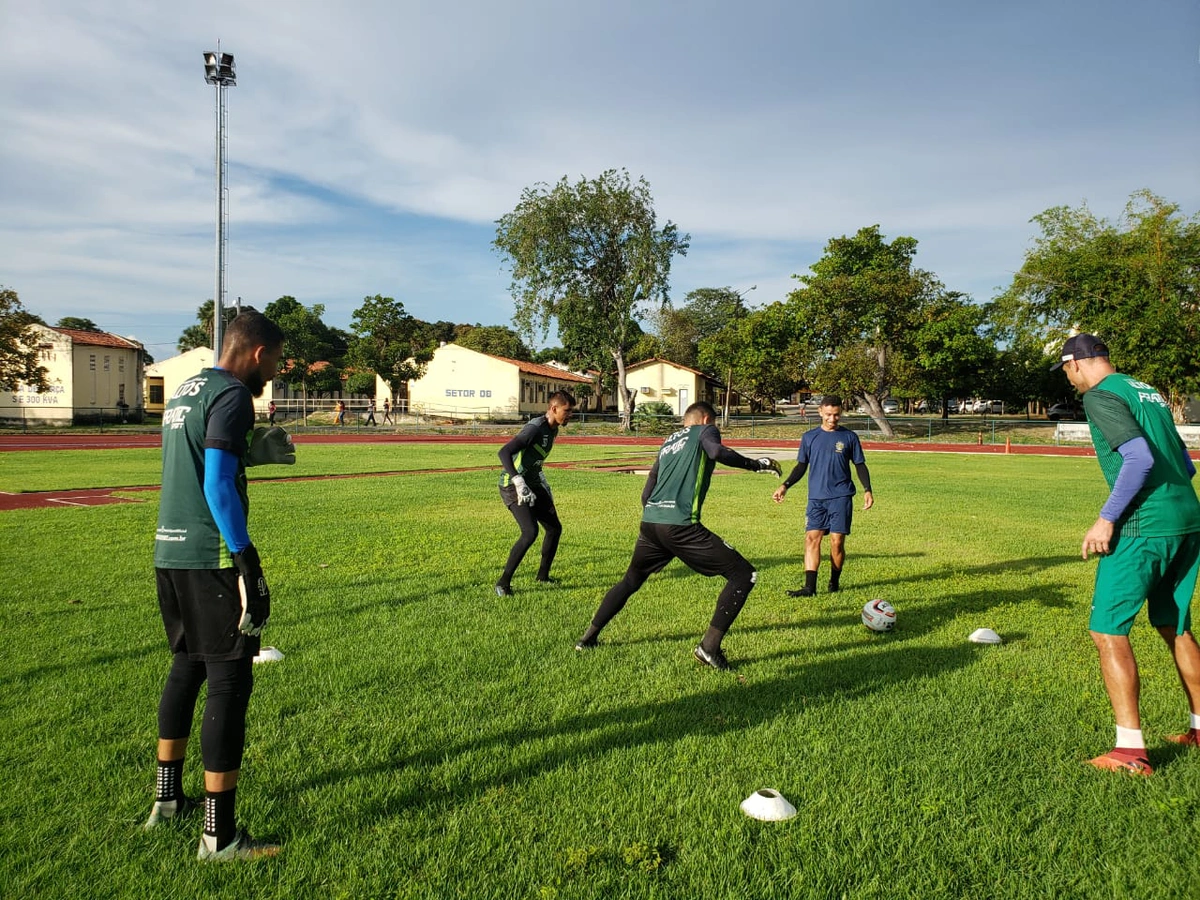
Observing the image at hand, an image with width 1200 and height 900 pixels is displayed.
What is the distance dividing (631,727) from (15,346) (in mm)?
50766

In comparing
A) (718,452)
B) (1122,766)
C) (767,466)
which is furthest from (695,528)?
(1122,766)

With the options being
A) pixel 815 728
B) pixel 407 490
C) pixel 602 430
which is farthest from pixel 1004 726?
pixel 602 430

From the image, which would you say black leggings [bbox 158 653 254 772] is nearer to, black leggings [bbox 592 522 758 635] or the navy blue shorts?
black leggings [bbox 592 522 758 635]

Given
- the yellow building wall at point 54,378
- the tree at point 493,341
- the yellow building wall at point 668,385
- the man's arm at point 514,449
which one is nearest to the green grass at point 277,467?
the man's arm at point 514,449

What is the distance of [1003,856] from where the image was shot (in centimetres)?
307

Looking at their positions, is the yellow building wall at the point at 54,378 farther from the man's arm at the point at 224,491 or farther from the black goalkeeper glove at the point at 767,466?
the man's arm at the point at 224,491

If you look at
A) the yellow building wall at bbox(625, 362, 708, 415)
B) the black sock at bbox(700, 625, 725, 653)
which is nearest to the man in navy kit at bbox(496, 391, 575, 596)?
the black sock at bbox(700, 625, 725, 653)

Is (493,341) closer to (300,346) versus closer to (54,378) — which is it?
(300,346)

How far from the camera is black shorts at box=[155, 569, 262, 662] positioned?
2977 mm

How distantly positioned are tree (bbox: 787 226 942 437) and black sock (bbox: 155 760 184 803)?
43814 mm

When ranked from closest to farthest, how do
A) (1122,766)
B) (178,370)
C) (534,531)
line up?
1. (1122,766)
2. (534,531)
3. (178,370)

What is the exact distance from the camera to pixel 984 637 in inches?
231

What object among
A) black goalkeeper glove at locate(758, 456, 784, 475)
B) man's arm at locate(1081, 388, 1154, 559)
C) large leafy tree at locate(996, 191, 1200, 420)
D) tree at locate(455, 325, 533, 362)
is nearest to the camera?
man's arm at locate(1081, 388, 1154, 559)

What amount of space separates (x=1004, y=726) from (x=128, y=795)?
456 cm
